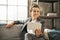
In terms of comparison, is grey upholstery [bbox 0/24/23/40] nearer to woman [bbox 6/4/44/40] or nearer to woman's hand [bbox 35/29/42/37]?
woman [bbox 6/4/44/40]

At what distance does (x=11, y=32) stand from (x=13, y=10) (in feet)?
2.77

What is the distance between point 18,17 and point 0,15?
40 centimetres

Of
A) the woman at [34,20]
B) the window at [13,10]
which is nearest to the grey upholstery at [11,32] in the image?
the woman at [34,20]

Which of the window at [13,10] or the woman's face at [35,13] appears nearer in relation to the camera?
the woman's face at [35,13]

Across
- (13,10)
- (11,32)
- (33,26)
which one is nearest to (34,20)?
(33,26)

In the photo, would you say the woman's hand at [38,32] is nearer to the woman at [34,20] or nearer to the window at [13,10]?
the woman at [34,20]

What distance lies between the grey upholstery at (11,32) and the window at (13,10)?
0.71 m

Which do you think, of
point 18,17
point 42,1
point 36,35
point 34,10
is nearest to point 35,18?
point 34,10

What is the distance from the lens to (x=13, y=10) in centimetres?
332

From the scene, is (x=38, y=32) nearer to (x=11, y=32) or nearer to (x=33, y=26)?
(x=33, y=26)

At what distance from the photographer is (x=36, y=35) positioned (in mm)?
2197

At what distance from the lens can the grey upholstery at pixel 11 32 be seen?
257 centimetres

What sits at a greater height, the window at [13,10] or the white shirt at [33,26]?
the window at [13,10]

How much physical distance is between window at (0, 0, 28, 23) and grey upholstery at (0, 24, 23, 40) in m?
0.71
